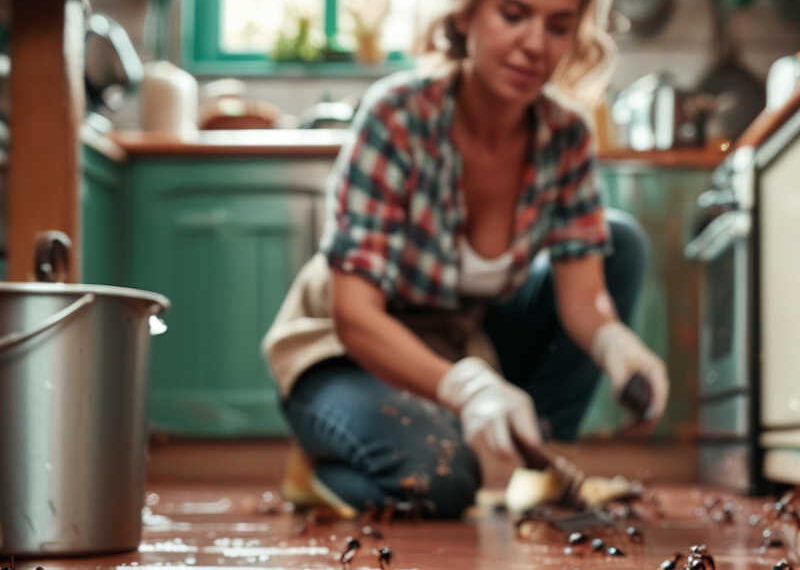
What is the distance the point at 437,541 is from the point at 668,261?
162 cm

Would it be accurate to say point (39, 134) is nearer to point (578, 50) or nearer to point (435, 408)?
point (435, 408)

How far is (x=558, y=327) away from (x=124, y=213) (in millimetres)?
1336

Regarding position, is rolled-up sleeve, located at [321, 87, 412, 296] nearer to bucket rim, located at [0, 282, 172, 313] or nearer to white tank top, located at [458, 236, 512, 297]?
white tank top, located at [458, 236, 512, 297]

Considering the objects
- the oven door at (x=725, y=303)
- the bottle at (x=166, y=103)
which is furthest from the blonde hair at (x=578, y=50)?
the bottle at (x=166, y=103)

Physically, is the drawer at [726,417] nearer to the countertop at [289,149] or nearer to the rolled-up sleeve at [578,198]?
the countertop at [289,149]

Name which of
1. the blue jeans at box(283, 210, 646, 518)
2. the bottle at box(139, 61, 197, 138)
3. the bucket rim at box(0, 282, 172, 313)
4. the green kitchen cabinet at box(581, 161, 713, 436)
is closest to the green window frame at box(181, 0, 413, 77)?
the bottle at box(139, 61, 197, 138)

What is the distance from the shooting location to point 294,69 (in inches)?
126

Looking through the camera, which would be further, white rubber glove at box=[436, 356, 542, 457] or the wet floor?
white rubber glove at box=[436, 356, 542, 457]

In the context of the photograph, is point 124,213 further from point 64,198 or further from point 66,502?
point 66,502

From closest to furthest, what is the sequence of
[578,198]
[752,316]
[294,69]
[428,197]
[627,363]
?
[627,363] → [428,197] → [578,198] → [752,316] → [294,69]

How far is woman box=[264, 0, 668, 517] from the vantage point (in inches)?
57.3

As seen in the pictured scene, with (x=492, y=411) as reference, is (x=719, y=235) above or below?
above

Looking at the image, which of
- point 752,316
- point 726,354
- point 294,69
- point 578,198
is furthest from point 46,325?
point 294,69

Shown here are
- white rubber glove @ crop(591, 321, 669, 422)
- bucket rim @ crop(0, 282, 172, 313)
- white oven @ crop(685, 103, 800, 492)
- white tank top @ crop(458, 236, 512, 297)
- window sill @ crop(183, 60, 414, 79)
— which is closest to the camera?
bucket rim @ crop(0, 282, 172, 313)
